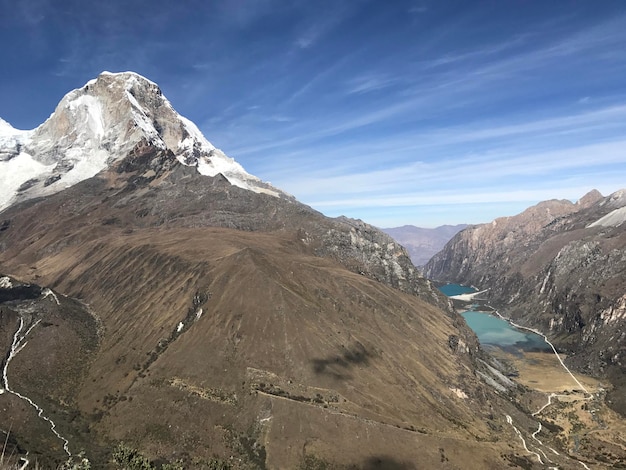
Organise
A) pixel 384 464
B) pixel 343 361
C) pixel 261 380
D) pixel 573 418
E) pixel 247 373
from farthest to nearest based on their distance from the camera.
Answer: pixel 573 418 → pixel 343 361 → pixel 247 373 → pixel 261 380 → pixel 384 464

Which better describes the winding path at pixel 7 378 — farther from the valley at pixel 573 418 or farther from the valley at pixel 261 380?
the valley at pixel 573 418

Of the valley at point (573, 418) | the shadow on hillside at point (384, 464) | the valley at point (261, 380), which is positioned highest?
the valley at point (261, 380)

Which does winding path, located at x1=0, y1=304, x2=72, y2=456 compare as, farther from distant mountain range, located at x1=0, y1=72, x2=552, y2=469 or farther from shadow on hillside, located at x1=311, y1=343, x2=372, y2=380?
shadow on hillside, located at x1=311, y1=343, x2=372, y2=380

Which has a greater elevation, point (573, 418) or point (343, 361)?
point (343, 361)

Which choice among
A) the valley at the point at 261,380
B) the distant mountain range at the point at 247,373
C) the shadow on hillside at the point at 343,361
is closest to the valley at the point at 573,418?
the valley at the point at 261,380

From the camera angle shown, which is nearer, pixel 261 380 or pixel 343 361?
pixel 261 380

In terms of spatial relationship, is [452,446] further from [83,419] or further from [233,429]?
[83,419]

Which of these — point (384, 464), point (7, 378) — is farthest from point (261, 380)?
point (7, 378)

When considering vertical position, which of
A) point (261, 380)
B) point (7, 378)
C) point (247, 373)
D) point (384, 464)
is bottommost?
point (384, 464)

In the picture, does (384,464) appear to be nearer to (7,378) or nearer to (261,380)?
(261,380)

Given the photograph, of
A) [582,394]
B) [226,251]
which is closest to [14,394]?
[226,251]
